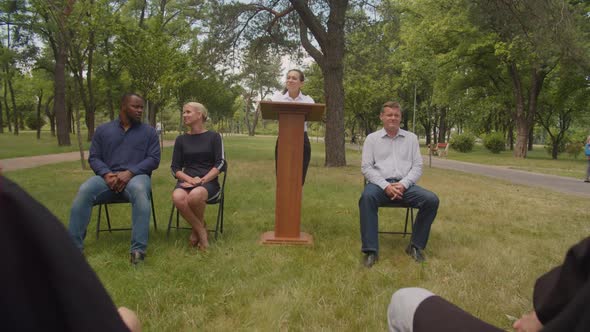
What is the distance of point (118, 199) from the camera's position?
416 cm

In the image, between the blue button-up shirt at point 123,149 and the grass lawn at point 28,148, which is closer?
the blue button-up shirt at point 123,149

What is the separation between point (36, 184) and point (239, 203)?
4454 mm

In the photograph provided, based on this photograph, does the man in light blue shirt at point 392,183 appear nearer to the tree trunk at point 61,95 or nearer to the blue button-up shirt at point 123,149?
the blue button-up shirt at point 123,149

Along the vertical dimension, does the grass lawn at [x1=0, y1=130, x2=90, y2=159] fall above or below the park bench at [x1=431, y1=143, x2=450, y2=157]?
above

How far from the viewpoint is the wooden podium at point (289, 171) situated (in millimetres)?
4521

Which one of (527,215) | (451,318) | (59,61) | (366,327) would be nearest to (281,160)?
(366,327)

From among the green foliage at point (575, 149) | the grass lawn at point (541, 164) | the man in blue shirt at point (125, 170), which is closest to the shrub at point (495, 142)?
the green foliage at point (575, 149)

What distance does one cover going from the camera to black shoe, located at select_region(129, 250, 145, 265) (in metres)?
3.74

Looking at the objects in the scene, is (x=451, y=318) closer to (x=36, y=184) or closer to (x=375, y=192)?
(x=375, y=192)

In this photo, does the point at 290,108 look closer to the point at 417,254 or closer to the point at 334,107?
the point at 417,254

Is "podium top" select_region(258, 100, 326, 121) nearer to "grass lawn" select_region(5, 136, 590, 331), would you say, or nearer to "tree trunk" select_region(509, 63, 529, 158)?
"grass lawn" select_region(5, 136, 590, 331)

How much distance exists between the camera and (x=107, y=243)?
4.38m

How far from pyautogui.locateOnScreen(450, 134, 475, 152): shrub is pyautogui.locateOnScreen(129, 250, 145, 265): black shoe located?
111 ft

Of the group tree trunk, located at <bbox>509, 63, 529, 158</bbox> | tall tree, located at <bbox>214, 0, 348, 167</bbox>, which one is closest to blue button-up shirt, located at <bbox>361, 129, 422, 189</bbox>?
tall tree, located at <bbox>214, 0, 348, 167</bbox>
